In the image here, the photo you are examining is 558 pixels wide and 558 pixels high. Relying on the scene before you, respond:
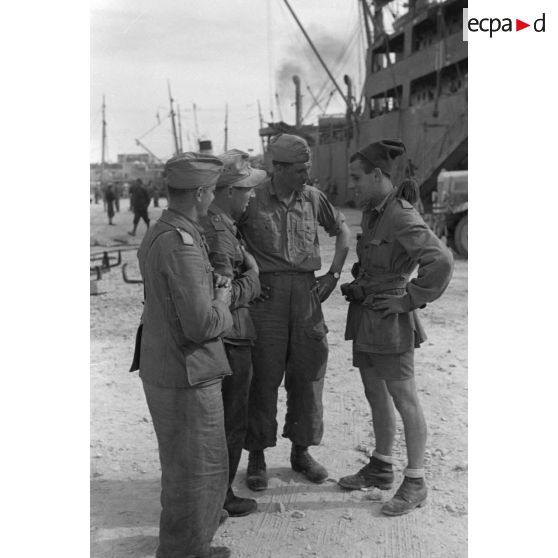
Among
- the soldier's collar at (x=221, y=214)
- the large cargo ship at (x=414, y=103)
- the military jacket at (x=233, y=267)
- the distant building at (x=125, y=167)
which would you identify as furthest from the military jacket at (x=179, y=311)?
the large cargo ship at (x=414, y=103)

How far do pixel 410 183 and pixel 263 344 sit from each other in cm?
119

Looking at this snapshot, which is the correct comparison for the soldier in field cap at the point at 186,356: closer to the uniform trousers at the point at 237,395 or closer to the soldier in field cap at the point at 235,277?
the soldier in field cap at the point at 235,277

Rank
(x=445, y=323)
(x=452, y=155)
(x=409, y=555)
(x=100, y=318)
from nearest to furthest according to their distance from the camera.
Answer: (x=409, y=555), (x=445, y=323), (x=100, y=318), (x=452, y=155)

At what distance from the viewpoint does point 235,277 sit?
334cm

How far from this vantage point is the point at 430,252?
333 centimetres

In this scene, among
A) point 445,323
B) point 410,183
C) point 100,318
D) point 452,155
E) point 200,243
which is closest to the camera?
point 200,243

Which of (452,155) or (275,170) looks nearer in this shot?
(275,170)

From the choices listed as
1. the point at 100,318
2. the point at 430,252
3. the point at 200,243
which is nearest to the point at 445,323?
the point at 100,318

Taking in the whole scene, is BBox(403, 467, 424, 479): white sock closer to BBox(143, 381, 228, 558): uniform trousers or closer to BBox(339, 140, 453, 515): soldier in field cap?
BBox(339, 140, 453, 515): soldier in field cap

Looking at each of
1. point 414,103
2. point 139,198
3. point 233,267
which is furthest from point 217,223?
point 414,103

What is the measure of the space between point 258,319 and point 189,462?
1.10 metres
